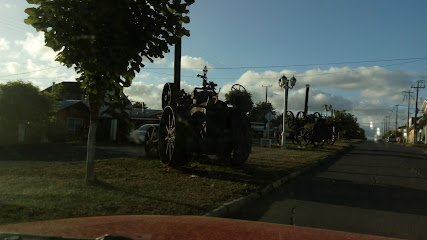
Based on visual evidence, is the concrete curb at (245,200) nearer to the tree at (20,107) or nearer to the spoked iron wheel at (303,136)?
the spoked iron wheel at (303,136)

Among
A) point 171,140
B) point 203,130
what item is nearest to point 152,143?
point 171,140

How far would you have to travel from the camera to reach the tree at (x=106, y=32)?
6.55 meters

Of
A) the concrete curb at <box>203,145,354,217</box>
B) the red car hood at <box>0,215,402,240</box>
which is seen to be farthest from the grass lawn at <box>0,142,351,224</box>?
the red car hood at <box>0,215,402,240</box>

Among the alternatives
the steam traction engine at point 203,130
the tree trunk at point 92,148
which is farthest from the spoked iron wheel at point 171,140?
the tree trunk at point 92,148

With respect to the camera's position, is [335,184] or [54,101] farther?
[54,101]

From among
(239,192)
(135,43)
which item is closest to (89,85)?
(135,43)

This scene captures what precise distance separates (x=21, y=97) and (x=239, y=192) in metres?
20.7

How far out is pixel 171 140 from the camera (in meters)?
10.5

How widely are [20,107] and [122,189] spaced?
19566 millimetres

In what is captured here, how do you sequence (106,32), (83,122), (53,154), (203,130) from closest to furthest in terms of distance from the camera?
(106,32)
(203,130)
(53,154)
(83,122)

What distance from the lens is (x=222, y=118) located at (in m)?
10.8

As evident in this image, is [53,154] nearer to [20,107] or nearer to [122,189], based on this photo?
[122,189]

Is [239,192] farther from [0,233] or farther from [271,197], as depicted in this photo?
[0,233]

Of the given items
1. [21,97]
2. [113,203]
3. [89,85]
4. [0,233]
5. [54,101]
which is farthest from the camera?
[54,101]
